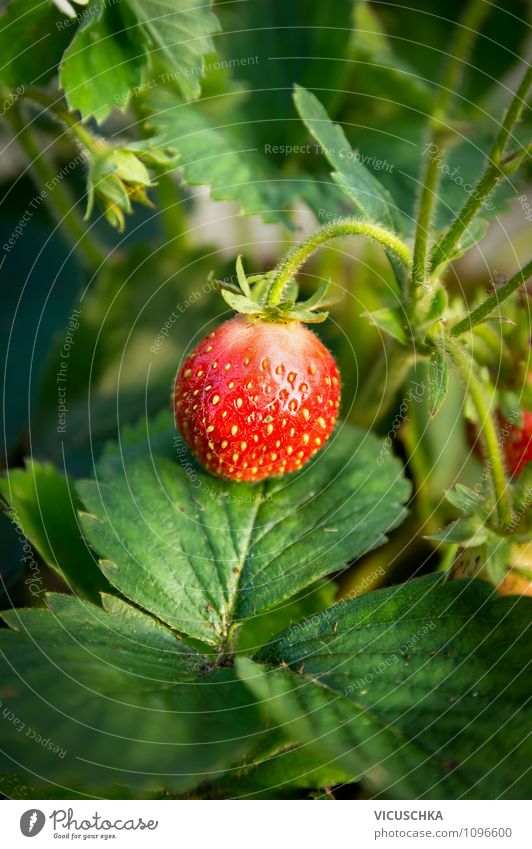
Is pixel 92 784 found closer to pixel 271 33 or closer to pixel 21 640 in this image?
pixel 21 640

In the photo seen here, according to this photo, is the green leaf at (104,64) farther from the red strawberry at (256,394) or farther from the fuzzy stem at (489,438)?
the fuzzy stem at (489,438)

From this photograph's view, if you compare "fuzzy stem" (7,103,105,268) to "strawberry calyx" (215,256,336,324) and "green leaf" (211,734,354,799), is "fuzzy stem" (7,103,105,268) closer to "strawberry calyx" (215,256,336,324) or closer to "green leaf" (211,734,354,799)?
"strawberry calyx" (215,256,336,324)

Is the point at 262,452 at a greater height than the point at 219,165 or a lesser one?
lesser

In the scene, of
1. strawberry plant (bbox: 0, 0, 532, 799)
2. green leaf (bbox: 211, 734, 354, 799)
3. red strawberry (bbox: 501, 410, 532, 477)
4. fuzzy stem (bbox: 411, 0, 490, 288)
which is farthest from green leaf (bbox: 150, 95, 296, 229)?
green leaf (bbox: 211, 734, 354, 799)

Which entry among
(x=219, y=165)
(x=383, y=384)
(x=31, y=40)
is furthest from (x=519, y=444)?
(x=31, y=40)

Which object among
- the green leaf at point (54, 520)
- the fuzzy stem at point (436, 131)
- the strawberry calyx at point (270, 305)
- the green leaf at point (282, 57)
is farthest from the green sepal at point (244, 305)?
the green leaf at point (282, 57)

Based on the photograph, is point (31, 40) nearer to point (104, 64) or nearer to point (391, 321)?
point (104, 64)
